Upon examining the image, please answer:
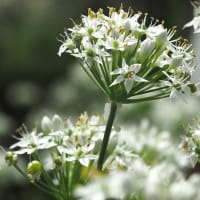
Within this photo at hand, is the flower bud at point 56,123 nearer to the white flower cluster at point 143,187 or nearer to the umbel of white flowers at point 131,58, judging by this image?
the umbel of white flowers at point 131,58

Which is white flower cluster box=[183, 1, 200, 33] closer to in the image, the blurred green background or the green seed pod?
the green seed pod

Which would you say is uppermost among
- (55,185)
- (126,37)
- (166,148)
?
(126,37)

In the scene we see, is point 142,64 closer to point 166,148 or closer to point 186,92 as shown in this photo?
point 186,92

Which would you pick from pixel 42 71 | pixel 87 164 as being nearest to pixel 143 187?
pixel 87 164

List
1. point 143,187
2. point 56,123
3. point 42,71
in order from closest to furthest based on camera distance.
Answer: point 143,187 < point 56,123 < point 42,71

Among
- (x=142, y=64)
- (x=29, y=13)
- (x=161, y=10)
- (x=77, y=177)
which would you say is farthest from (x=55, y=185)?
(x=29, y=13)

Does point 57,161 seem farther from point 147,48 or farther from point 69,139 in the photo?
point 147,48
